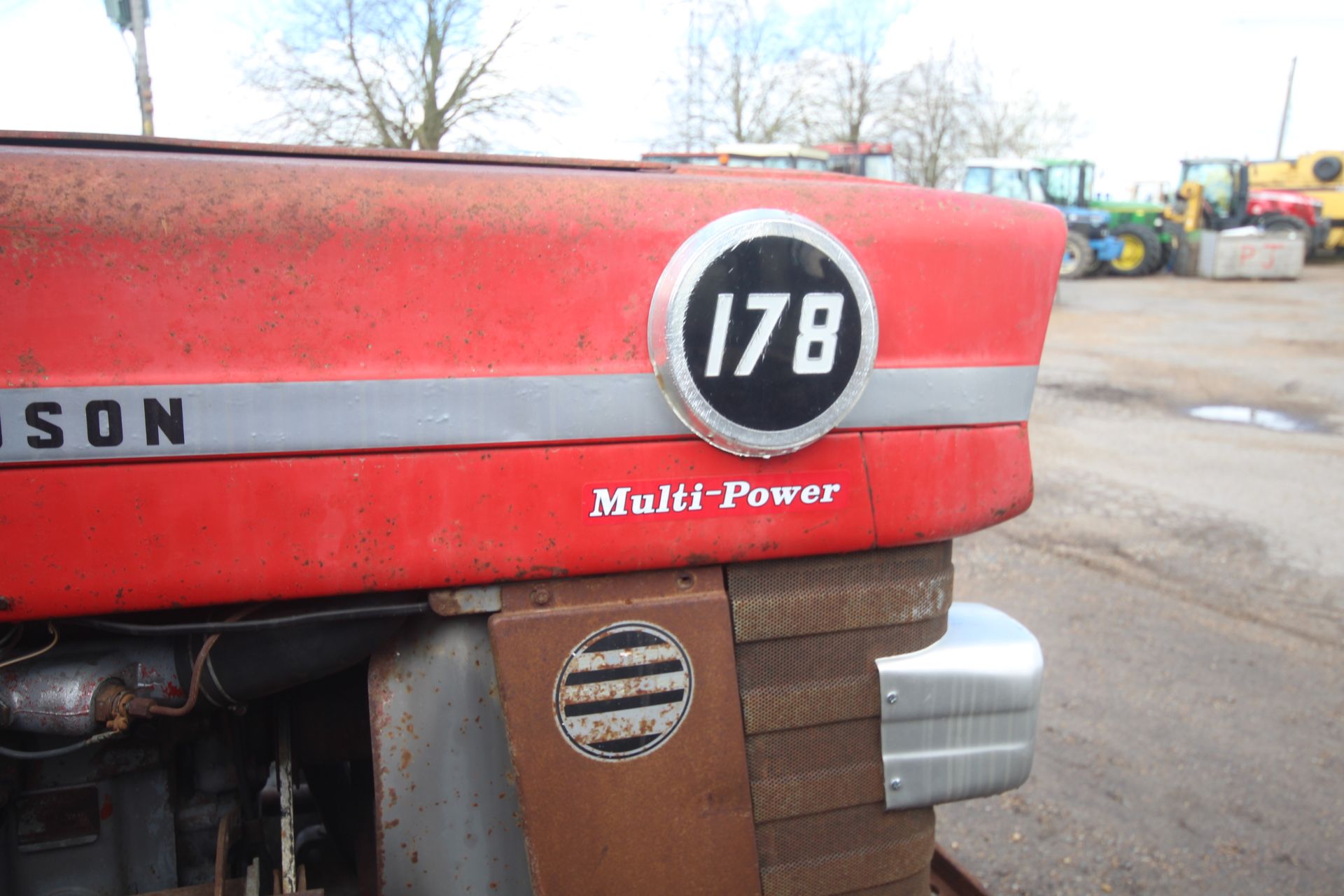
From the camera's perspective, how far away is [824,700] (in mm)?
1472

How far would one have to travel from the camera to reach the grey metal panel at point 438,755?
1372 mm

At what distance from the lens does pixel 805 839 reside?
1.49 m

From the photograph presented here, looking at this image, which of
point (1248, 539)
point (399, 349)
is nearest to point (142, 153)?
point (399, 349)

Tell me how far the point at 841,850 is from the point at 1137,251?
22631mm

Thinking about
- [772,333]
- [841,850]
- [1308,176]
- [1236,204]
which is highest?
[1308,176]

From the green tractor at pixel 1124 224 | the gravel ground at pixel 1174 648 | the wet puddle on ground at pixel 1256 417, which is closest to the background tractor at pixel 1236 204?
the green tractor at pixel 1124 224

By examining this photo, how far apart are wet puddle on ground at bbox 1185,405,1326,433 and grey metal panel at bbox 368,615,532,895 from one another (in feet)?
25.8

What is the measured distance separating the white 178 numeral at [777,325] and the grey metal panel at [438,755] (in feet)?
1.62

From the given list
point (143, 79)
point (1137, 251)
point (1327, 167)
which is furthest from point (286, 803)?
point (1327, 167)

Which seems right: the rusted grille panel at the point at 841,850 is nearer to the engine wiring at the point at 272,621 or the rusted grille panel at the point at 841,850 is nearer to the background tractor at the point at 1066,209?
the engine wiring at the point at 272,621

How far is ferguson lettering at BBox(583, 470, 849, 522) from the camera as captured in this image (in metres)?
1.33

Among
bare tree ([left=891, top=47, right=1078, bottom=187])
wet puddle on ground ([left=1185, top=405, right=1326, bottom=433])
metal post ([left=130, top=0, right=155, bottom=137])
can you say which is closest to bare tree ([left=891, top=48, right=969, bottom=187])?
bare tree ([left=891, top=47, right=1078, bottom=187])

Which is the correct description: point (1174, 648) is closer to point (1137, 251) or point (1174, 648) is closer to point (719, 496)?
point (719, 496)

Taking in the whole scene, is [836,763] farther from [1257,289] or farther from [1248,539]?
[1257,289]
